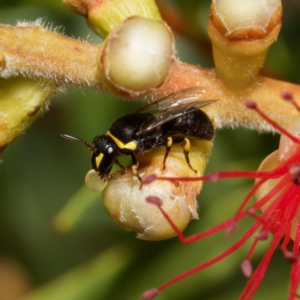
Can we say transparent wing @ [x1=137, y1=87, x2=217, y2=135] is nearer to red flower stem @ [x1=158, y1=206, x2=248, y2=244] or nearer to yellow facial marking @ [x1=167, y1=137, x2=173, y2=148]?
yellow facial marking @ [x1=167, y1=137, x2=173, y2=148]

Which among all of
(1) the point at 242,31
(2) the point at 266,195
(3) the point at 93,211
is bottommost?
(3) the point at 93,211

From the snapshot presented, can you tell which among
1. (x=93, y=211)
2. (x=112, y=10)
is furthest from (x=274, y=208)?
(x=93, y=211)

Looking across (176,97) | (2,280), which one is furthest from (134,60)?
(2,280)

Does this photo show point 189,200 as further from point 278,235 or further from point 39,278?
point 39,278

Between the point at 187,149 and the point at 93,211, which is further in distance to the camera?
the point at 93,211

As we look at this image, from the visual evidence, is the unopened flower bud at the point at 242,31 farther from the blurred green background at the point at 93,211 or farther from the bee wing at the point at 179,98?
the blurred green background at the point at 93,211

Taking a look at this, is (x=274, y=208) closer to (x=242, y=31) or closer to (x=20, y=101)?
(x=242, y=31)
